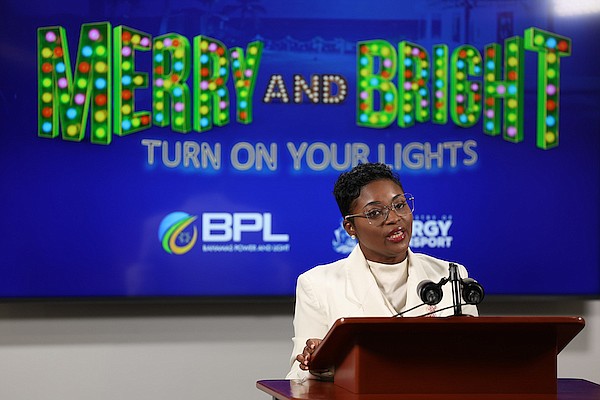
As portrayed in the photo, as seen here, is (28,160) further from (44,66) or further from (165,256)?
(165,256)

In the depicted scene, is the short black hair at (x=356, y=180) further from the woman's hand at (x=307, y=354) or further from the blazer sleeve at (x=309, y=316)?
the woman's hand at (x=307, y=354)

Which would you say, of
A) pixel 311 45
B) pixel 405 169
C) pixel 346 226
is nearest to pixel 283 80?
pixel 311 45

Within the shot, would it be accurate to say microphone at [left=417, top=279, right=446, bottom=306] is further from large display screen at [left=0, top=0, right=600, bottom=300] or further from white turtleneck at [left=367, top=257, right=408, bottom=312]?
large display screen at [left=0, top=0, right=600, bottom=300]

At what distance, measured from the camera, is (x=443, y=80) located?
434 cm

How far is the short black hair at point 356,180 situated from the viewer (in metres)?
3.13

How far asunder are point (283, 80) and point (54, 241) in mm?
1163

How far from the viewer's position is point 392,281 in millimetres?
3098

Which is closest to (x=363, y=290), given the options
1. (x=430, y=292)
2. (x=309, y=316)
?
(x=309, y=316)

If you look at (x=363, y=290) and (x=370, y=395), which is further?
(x=363, y=290)

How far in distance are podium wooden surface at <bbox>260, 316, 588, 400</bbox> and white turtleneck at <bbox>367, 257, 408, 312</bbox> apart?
2.49 ft

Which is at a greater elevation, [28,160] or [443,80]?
[443,80]

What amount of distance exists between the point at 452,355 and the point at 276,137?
6.91 feet

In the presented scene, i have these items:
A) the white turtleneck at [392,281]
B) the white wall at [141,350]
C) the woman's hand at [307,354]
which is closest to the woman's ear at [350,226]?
the white turtleneck at [392,281]

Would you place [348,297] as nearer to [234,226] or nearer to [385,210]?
[385,210]
